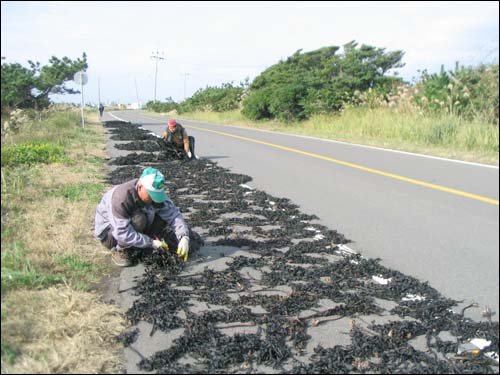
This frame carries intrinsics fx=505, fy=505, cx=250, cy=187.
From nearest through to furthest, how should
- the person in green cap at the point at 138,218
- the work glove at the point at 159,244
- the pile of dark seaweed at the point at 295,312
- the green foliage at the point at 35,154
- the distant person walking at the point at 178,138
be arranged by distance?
1. the pile of dark seaweed at the point at 295,312
2. the person in green cap at the point at 138,218
3. the work glove at the point at 159,244
4. the green foliage at the point at 35,154
5. the distant person walking at the point at 178,138

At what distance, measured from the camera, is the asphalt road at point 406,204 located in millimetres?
4906

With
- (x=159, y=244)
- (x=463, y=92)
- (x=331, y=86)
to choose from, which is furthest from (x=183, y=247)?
(x=331, y=86)

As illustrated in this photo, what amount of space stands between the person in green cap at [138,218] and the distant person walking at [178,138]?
24.2 feet

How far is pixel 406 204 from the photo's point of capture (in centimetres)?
770

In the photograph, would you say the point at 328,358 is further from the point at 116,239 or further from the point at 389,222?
the point at 389,222

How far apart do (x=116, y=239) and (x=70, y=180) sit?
464 centimetres

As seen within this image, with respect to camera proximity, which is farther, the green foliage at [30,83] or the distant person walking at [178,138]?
the distant person walking at [178,138]

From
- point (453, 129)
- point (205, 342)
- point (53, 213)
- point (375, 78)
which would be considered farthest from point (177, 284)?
point (375, 78)

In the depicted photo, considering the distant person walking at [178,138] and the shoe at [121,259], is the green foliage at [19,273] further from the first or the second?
the distant person walking at [178,138]

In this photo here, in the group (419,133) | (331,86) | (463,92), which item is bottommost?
(419,133)

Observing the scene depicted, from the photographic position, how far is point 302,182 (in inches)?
393

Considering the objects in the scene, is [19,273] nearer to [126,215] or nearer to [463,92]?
[126,215]

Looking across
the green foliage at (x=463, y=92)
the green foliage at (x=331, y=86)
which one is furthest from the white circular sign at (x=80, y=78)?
the green foliage at (x=463, y=92)

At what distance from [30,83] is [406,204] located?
5.92 m
